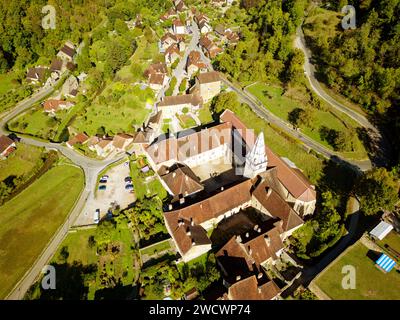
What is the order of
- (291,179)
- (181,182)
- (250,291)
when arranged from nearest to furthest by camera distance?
1. (250,291)
2. (291,179)
3. (181,182)

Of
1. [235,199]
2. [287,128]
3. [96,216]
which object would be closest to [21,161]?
[96,216]

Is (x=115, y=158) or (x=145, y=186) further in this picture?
(x=115, y=158)

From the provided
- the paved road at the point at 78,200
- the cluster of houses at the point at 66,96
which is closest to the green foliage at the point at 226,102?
the paved road at the point at 78,200

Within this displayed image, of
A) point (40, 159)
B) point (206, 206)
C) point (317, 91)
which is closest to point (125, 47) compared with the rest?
point (40, 159)

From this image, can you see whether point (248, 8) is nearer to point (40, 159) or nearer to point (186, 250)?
point (40, 159)

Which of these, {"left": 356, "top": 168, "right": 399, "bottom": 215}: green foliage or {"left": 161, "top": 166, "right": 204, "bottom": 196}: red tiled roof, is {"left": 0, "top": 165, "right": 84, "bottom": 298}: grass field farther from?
→ {"left": 356, "top": 168, "right": 399, "bottom": 215}: green foliage

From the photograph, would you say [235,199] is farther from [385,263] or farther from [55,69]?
[55,69]
